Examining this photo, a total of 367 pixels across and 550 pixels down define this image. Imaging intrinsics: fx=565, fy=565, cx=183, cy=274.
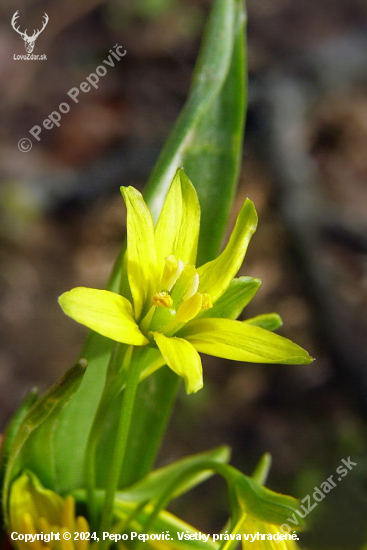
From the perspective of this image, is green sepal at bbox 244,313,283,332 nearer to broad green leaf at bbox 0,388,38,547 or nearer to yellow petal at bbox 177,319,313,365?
yellow petal at bbox 177,319,313,365

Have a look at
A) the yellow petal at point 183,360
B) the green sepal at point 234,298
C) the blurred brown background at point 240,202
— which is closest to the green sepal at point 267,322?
the green sepal at point 234,298

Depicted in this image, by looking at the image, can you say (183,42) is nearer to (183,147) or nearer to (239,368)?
(239,368)

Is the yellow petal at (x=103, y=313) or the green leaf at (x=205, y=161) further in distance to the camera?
the green leaf at (x=205, y=161)

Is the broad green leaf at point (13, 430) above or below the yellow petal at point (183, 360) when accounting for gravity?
below

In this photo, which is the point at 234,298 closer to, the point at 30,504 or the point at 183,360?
the point at 183,360

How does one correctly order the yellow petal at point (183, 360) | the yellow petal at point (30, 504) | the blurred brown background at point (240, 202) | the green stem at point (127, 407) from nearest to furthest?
the yellow petal at point (183, 360), the green stem at point (127, 407), the yellow petal at point (30, 504), the blurred brown background at point (240, 202)

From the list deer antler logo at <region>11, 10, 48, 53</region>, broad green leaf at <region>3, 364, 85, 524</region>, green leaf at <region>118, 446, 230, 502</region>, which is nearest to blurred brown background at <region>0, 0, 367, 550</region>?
deer antler logo at <region>11, 10, 48, 53</region>

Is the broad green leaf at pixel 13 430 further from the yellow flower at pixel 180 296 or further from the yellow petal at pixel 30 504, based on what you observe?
the yellow flower at pixel 180 296
